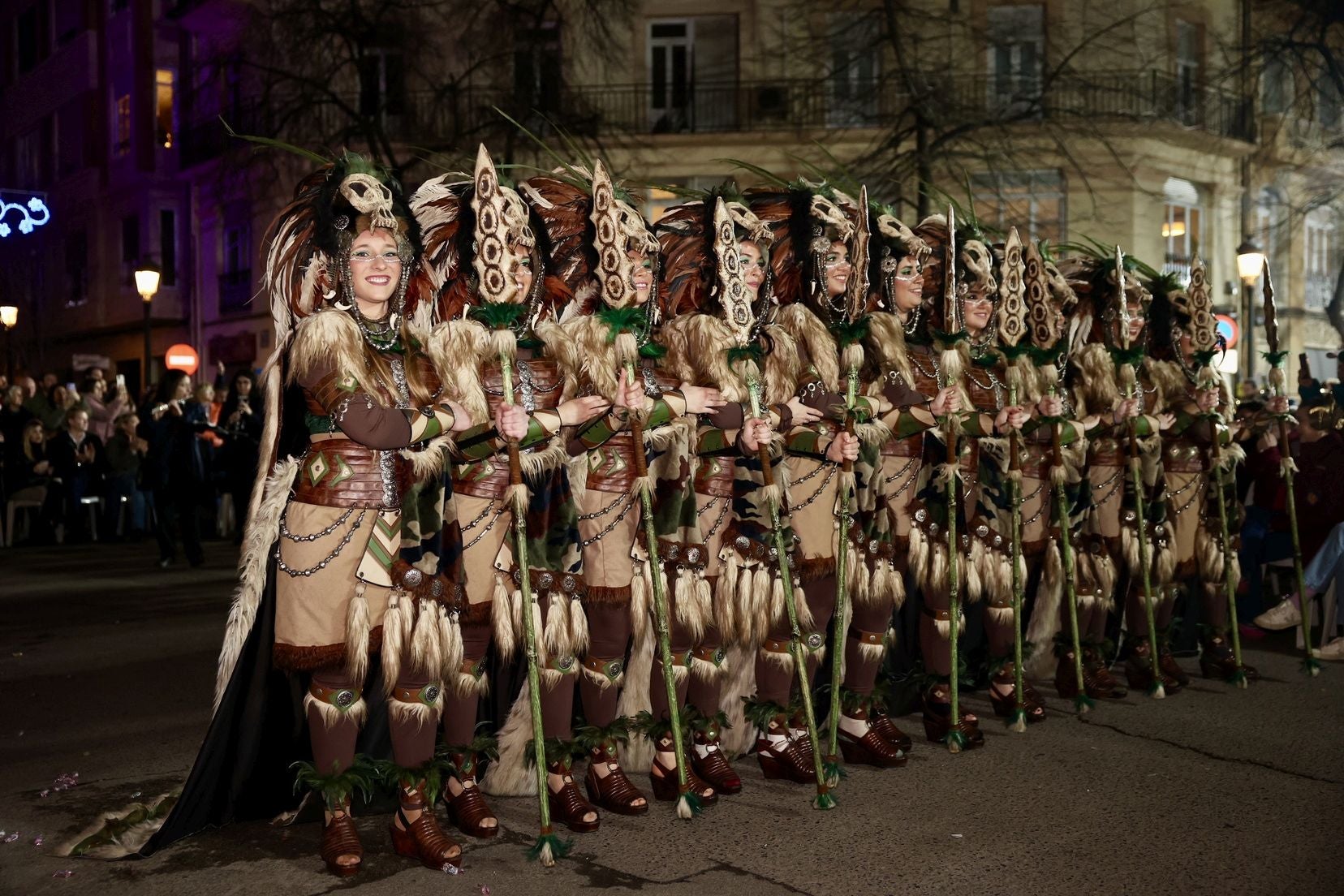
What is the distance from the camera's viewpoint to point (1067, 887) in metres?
4.04

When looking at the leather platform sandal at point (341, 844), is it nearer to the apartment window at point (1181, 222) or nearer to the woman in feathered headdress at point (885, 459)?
the woman in feathered headdress at point (885, 459)

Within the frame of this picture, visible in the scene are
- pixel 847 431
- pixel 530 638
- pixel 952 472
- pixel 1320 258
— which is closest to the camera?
pixel 530 638

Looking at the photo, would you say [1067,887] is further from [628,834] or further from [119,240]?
[119,240]

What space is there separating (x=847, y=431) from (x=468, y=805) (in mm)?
2000

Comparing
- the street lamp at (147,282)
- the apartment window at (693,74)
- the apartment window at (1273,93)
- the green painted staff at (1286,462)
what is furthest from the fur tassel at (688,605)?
the apartment window at (1273,93)

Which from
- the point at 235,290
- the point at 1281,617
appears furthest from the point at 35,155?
the point at 1281,617

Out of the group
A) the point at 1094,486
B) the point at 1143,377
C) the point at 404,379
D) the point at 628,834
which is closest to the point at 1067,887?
the point at 628,834

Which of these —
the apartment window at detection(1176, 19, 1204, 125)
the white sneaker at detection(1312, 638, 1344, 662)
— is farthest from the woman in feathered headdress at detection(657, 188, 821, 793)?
the apartment window at detection(1176, 19, 1204, 125)

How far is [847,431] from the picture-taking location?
17.0ft

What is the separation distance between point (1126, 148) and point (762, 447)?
62.6ft

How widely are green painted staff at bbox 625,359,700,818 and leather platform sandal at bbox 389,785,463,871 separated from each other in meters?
0.83

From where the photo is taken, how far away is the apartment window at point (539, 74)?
16688 millimetres

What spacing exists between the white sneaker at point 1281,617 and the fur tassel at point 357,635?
6.32 meters

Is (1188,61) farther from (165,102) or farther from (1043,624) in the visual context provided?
(165,102)
